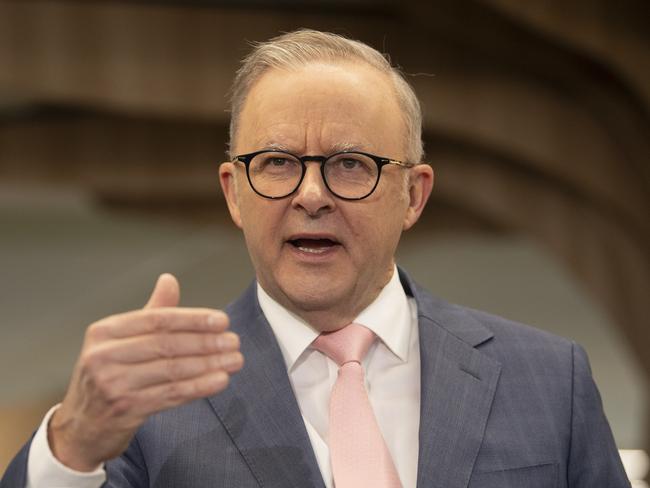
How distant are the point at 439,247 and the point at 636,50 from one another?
14.9ft

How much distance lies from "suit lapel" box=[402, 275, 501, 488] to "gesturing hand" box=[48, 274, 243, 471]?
19.1 inches

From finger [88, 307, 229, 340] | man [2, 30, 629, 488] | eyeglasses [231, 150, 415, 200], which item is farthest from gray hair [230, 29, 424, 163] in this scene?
finger [88, 307, 229, 340]

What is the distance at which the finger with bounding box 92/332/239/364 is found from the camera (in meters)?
1.60

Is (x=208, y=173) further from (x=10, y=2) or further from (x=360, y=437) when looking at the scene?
(x=360, y=437)

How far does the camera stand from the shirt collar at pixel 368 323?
2.09m

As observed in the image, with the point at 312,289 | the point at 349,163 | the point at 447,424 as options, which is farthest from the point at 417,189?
the point at 447,424

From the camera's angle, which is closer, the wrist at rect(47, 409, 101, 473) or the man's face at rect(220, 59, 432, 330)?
the wrist at rect(47, 409, 101, 473)

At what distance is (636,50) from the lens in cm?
582

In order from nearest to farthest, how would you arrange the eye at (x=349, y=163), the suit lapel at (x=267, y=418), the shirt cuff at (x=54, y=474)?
the shirt cuff at (x=54, y=474), the suit lapel at (x=267, y=418), the eye at (x=349, y=163)

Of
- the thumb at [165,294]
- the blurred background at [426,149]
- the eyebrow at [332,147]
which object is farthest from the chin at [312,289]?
the blurred background at [426,149]

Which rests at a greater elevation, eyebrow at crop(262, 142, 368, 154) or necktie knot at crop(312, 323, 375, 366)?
eyebrow at crop(262, 142, 368, 154)

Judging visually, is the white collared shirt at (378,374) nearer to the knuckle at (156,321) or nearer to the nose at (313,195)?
the nose at (313,195)

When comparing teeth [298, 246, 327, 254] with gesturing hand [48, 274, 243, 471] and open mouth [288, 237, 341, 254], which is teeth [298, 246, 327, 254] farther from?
gesturing hand [48, 274, 243, 471]

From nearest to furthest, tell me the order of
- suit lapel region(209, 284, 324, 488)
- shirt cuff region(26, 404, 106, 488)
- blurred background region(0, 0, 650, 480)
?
shirt cuff region(26, 404, 106, 488) → suit lapel region(209, 284, 324, 488) → blurred background region(0, 0, 650, 480)
